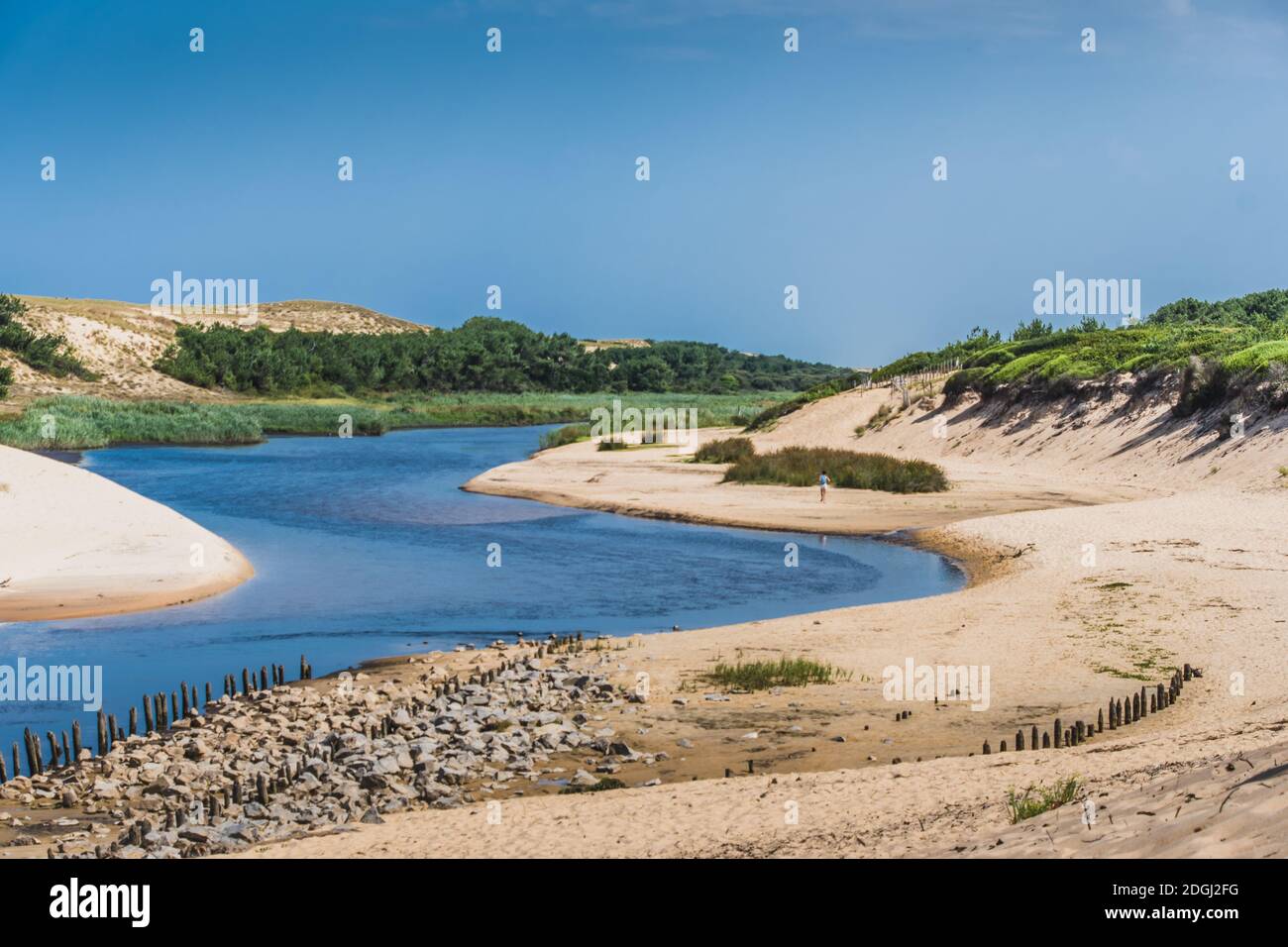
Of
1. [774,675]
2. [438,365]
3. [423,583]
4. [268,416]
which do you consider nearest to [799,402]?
[268,416]

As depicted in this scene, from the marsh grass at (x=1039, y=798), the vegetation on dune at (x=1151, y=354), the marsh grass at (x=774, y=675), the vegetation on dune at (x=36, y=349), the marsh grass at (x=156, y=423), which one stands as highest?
the vegetation on dune at (x=36, y=349)

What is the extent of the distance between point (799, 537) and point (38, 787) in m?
23.3

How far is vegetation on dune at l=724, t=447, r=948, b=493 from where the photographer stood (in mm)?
42219

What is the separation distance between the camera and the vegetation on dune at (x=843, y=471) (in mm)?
42219

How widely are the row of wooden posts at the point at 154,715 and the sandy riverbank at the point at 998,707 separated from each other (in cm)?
224

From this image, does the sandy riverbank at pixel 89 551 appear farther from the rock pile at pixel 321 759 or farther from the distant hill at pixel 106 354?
the distant hill at pixel 106 354

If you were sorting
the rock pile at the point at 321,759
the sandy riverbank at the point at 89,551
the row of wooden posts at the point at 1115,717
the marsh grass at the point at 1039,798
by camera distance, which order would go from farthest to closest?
the sandy riverbank at the point at 89,551 < the row of wooden posts at the point at 1115,717 < the rock pile at the point at 321,759 < the marsh grass at the point at 1039,798

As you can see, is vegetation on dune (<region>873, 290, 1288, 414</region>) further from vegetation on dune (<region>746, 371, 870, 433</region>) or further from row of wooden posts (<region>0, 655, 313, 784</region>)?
row of wooden posts (<region>0, 655, 313, 784</region>)

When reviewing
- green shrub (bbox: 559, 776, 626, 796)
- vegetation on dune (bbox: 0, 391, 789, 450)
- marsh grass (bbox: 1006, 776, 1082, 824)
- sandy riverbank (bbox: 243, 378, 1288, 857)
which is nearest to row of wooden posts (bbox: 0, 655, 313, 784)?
sandy riverbank (bbox: 243, 378, 1288, 857)

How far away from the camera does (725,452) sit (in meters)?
52.5

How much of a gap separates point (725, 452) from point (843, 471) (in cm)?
868

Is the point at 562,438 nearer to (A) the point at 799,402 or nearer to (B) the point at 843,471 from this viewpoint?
(A) the point at 799,402

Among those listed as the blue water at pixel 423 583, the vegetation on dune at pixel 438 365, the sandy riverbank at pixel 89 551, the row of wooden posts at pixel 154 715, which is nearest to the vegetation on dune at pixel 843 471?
the blue water at pixel 423 583
